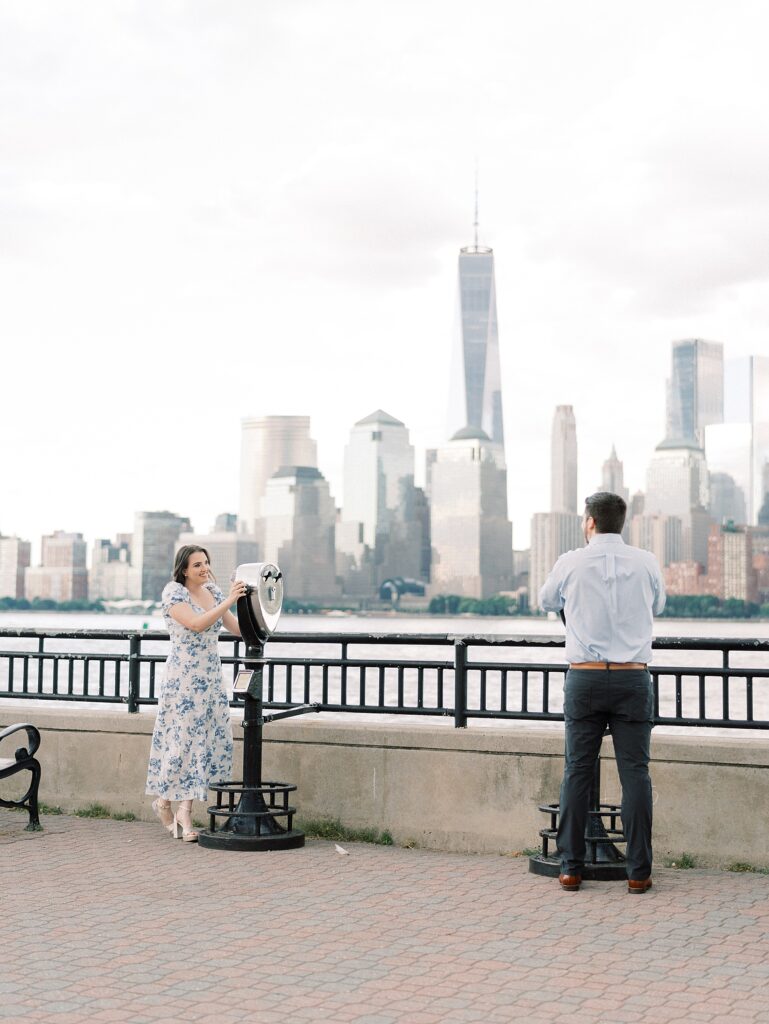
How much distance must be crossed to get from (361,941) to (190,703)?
284cm

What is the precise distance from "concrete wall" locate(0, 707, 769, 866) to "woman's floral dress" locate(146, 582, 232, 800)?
2.00 ft

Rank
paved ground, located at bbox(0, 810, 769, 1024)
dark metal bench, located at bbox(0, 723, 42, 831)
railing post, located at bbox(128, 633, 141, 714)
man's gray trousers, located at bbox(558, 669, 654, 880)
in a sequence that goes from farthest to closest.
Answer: railing post, located at bbox(128, 633, 141, 714), dark metal bench, located at bbox(0, 723, 42, 831), man's gray trousers, located at bbox(558, 669, 654, 880), paved ground, located at bbox(0, 810, 769, 1024)

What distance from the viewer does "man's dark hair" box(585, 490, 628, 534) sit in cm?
693

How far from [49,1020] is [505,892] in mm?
2951

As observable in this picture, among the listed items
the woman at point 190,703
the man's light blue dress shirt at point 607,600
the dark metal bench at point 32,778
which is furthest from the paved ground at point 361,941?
the man's light blue dress shirt at point 607,600

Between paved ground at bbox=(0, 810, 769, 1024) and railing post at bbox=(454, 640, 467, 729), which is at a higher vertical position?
railing post at bbox=(454, 640, 467, 729)

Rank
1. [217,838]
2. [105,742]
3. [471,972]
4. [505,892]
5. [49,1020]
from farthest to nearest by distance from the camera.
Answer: [105,742] < [217,838] < [505,892] < [471,972] < [49,1020]

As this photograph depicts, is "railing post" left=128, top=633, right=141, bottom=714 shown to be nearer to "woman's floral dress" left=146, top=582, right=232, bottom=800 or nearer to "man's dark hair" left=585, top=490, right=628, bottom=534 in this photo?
"woman's floral dress" left=146, top=582, right=232, bottom=800

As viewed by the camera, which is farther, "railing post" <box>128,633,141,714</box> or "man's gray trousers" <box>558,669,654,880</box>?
"railing post" <box>128,633,141,714</box>

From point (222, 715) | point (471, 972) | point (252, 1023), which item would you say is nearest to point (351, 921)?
point (471, 972)

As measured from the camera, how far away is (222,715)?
8469mm

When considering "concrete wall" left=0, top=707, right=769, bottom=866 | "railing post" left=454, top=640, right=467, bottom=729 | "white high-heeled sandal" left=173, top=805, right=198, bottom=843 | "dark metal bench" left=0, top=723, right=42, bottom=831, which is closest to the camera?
"concrete wall" left=0, top=707, right=769, bottom=866

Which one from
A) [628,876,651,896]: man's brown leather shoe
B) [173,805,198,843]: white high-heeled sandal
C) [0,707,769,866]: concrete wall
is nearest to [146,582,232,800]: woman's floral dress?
[173,805,198,843]: white high-heeled sandal

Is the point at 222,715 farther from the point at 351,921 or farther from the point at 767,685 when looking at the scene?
the point at 767,685
